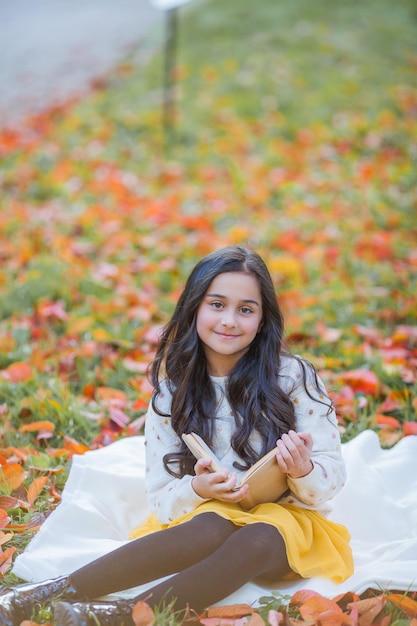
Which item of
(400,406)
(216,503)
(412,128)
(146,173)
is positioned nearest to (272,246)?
(146,173)

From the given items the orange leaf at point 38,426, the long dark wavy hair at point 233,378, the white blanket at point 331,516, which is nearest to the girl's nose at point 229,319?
the long dark wavy hair at point 233,378

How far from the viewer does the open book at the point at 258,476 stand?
82.7 inches

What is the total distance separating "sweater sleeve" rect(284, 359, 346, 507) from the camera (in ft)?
7.04

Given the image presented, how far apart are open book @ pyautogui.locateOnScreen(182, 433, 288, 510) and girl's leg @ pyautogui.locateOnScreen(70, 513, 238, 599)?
6.2 inches

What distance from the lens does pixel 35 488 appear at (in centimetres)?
262

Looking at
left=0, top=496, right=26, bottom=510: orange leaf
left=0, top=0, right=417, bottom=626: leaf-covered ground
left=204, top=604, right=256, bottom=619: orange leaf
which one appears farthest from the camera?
left=0, top=0, right=417, bottom=626: leaf-covered ground

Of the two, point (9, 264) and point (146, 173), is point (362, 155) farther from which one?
point (9, 264)

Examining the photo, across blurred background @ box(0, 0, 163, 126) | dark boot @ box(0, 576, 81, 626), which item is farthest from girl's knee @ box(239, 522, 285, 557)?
blurred background @ box(0, 0, 163, 126)

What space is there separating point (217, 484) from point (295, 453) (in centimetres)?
24

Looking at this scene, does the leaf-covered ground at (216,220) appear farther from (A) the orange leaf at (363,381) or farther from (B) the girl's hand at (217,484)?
(B) the girl's hand at (217,484)

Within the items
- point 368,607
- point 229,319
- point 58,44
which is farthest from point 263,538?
point 58,44

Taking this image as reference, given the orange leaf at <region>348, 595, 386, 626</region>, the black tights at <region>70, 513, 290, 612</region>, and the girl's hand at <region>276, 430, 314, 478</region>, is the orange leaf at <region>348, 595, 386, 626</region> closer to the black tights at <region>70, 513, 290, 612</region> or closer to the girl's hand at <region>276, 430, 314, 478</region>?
the black tights at <region>70, 513, 290, 612</region>

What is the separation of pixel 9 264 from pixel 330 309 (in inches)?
82.6

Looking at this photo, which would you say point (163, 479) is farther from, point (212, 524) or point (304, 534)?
point (304, 534)
